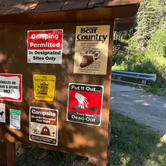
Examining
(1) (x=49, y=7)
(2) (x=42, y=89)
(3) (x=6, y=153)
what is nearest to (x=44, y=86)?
(2) (x=42, y=89)

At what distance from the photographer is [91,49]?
5.81 feet

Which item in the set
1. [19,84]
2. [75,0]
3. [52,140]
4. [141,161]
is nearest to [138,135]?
[141,161]

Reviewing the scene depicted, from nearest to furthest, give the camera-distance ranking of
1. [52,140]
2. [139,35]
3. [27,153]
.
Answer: [52,140]
[27,153]
[139,35]

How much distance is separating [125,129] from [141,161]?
3.84ft

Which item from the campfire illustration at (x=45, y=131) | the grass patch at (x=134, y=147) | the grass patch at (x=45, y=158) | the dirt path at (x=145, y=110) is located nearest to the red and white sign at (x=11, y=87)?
the campfire illustration at (x=45, y=131)

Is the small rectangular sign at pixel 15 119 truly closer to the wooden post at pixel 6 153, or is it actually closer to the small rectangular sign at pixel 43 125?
the small rectangular sign at pixel 43 125

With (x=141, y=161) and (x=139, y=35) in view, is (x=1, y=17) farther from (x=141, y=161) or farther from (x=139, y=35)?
(x=139, y=35)

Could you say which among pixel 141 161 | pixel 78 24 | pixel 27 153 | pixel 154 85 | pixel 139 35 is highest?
pixel 139 35

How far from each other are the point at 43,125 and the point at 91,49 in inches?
47.7

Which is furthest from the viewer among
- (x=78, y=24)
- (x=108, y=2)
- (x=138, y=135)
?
(x=138, y=135)

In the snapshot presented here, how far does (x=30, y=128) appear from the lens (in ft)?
6.82

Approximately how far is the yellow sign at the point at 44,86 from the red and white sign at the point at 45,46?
210mm

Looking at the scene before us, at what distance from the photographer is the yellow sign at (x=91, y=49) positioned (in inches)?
67.9

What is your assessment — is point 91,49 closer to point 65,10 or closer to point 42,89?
point 65,10
